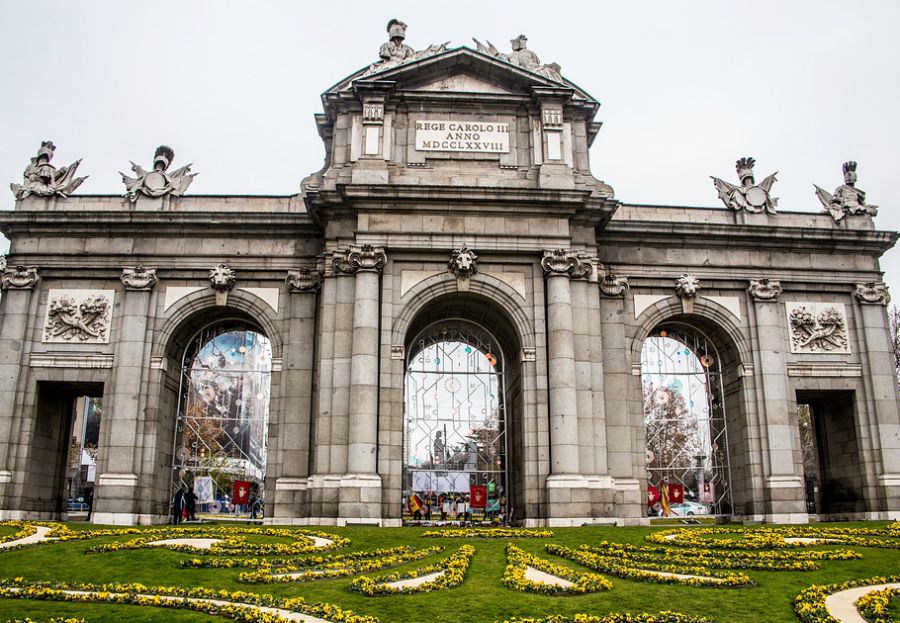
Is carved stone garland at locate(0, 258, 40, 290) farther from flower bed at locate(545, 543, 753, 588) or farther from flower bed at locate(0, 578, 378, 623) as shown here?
flower bed at locate(545, 543, 753, 588)

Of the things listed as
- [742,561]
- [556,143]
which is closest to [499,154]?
[556,143]

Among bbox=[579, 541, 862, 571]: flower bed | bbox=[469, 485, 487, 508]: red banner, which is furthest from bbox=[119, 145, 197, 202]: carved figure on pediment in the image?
bbox=[579, 541, 862, 571]: flower bed

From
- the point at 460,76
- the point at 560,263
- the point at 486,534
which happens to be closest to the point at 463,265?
the point at 560,263

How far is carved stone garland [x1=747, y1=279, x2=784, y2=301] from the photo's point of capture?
2734 centimetres

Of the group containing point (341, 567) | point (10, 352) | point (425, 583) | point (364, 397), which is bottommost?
point (425, 583)

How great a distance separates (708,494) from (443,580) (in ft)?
55.6

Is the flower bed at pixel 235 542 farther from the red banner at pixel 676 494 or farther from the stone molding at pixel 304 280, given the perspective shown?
the red banner at pixel 676 494

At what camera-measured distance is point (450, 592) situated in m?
12.8

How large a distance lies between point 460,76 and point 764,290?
1232cm

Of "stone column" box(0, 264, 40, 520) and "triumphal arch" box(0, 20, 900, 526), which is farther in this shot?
"stone column" box(0, 264, 40, 520)

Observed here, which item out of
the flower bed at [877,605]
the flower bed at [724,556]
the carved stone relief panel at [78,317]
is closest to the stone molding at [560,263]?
the flower bed at [724,556]

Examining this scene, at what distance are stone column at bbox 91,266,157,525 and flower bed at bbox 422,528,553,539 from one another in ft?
33.1

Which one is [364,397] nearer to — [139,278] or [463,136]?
[139,278]

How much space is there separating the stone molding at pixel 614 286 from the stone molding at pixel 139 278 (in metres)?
14.5
